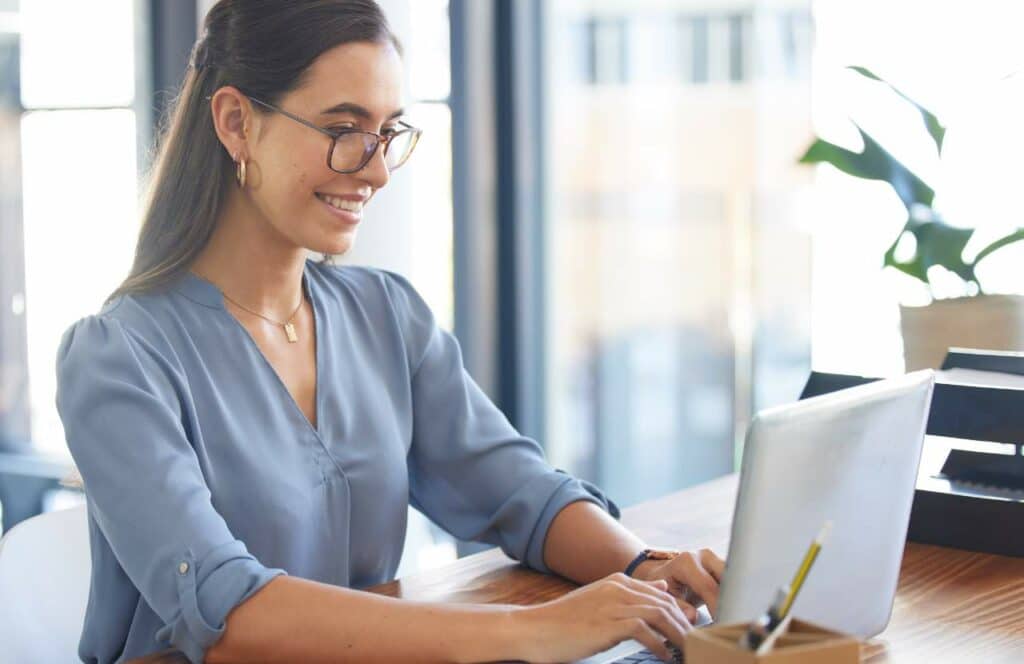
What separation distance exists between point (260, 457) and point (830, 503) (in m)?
0.70

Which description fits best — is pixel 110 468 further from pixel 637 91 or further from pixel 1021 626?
pixel 637 91

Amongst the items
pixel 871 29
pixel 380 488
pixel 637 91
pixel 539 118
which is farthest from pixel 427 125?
pixel 380 488

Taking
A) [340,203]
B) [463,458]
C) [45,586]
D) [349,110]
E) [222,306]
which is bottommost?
[45,586]

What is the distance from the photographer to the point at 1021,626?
130 cm

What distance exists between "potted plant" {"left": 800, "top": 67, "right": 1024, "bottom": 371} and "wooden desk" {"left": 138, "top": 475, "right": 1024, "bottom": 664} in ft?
1.90

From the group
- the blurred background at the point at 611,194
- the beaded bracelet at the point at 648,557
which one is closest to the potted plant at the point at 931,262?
the blurred background at the point at 611,194

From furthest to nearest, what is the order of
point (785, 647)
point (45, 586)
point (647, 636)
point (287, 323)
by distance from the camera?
point (287, 323) → point (45, 586) → point (647, 636) → point (785, 647)

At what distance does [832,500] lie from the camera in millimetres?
1050

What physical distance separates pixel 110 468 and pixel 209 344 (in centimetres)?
25

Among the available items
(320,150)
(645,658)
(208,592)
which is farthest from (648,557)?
(320,150)

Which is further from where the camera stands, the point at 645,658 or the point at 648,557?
the point at 648,557

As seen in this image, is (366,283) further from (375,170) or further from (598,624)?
(598,624)

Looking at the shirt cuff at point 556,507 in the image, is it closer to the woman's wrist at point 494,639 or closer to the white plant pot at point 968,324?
the woman's wrist at point 494,639

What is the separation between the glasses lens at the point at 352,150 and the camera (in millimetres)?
1527
